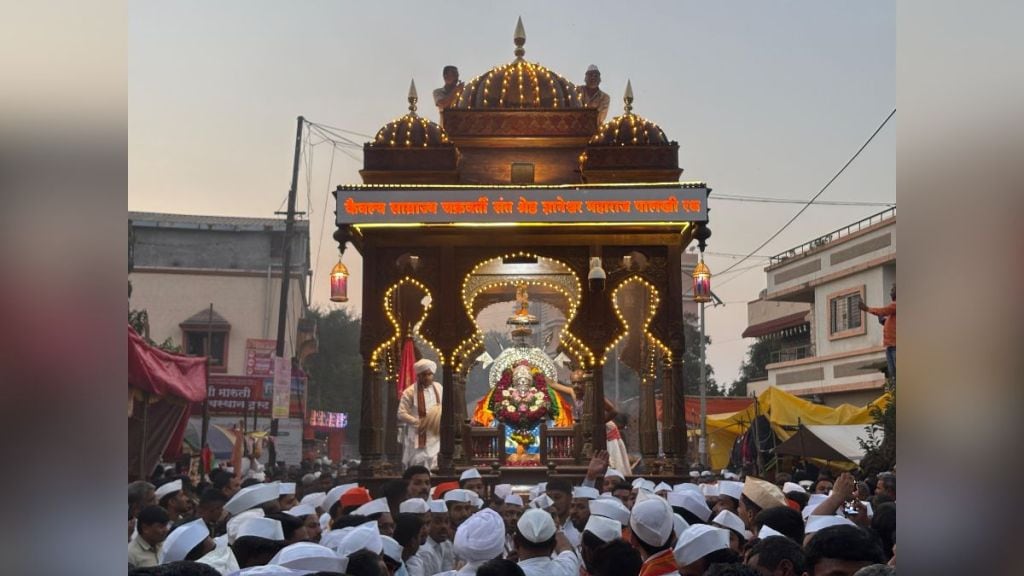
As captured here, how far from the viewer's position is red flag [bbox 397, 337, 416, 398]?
1986 cm

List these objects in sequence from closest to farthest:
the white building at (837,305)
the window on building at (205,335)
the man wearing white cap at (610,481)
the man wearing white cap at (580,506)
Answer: the man wearing white cap at (580,506) < the man wearing white cap at (610,481) < the white building at (837,305) < the window on building at (205,335)

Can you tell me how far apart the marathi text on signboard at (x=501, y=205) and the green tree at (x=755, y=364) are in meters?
35.2

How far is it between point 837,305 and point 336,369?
109ft

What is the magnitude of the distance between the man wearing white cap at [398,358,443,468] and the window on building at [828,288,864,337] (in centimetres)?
2046

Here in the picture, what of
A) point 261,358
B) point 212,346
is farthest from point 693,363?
point 261,358

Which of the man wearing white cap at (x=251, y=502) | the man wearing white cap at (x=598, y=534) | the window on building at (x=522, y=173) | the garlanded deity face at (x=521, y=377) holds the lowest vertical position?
the man wearing white cap at (x=251, y=502)

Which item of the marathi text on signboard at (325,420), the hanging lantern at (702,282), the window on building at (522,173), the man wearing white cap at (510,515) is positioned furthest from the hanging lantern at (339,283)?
the marathi text on signboard at (325,420)

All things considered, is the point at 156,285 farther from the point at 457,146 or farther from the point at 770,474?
the point at 770,474

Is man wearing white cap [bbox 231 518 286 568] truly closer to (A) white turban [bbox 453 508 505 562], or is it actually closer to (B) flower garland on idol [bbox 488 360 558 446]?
(A) white turban [bbox 453 508 505 562]

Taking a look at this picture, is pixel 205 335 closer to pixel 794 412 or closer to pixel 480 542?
pixel 794 412

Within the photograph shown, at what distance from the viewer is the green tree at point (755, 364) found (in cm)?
5062

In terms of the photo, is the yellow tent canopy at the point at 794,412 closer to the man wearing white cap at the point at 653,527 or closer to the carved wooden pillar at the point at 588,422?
the carved wooden pillar at the point at 588,422

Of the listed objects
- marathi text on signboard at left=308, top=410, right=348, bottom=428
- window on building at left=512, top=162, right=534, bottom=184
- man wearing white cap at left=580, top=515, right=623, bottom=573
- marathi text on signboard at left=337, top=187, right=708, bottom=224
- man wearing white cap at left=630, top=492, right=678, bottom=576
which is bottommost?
marathi text on signboard at left=308, top=410, right=348, bottom=428

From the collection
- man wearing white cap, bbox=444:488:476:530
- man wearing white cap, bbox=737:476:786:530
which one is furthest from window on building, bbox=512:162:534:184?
man wearing white cap, bbox=737:476:786:530
